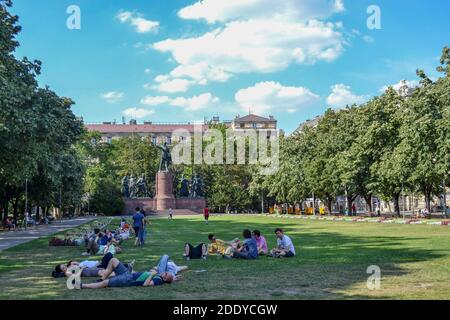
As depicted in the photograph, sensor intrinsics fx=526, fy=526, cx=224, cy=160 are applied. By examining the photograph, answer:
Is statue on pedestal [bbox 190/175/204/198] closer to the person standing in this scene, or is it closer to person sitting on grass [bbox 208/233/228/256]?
the person standing

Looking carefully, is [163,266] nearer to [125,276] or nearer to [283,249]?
[125,276]

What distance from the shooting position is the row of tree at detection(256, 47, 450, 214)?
138 ft

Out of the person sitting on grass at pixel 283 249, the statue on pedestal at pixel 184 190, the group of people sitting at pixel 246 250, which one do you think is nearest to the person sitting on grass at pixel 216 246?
the group of people sitting at pixel 246 250

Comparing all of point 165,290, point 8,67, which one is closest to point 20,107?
point 8,67

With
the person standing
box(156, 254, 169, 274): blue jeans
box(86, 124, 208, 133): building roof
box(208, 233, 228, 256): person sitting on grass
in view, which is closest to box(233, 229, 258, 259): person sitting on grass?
box(208, 233, 228, 256): person sitting on grass

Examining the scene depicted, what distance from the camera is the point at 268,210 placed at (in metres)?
100

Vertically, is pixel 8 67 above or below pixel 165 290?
above

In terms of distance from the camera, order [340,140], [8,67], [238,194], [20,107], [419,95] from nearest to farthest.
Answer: [20,107] < [8,67] < [419,95] < [340,140] < [238,194]

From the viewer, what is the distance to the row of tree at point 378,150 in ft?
138

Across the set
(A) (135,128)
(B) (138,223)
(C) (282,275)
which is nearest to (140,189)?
(B) (138,223)

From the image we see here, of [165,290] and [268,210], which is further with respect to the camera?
[268,210]

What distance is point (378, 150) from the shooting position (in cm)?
5362
